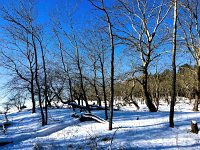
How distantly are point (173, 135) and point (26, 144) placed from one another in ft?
20.9

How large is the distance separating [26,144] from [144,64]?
1014 centimetres

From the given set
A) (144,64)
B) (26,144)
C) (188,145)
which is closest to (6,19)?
(26,144)

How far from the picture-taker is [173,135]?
29.6 feet

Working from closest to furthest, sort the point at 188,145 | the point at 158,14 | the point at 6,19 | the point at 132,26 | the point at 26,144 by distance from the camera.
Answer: the point at 188,145 → the point at 26,144 → the point at 6,19 → the point at 158,14 → the point at 132,26

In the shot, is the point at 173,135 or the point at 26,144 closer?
the point at 173,135

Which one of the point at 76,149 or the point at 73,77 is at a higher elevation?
the point at 73,77

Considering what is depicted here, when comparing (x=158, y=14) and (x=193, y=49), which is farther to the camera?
(x=193, y=49)

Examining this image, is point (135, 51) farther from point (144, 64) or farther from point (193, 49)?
point (193, 49)

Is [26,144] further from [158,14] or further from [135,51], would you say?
[158,14]

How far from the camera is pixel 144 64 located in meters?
17.5

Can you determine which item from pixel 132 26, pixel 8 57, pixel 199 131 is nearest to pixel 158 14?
pixel 132 26

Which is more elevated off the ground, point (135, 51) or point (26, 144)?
point (135, 51)

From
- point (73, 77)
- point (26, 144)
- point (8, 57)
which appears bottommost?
point (26, 144)

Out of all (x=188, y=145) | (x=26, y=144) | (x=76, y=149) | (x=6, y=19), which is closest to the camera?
(x=188, y=145)
